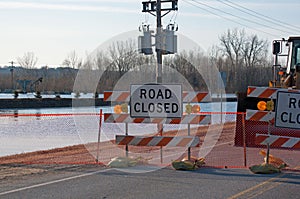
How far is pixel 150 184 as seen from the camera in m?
9.70

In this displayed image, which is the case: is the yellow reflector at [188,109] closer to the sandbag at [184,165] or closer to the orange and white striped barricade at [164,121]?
the orange and white striped barricade at [164,121]

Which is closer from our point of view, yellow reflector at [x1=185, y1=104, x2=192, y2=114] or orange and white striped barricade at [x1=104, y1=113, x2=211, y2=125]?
orange and white striped barricade at [x1=104, y1=113, x2=211, y2=125]

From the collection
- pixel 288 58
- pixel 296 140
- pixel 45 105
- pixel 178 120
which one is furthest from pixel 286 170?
pixel 45 105

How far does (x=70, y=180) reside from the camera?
10109mm

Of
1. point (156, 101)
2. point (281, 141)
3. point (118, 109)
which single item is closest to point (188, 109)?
point (156, 101)

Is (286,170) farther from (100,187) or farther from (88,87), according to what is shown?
(88,87)

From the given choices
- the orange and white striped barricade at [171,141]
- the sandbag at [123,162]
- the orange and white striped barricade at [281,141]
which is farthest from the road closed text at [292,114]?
the sandbag at [123,162]

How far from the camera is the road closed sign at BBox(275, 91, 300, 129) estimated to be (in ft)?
36.3

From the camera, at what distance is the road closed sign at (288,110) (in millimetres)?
11070

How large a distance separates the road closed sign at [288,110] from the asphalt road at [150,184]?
106 centimetres

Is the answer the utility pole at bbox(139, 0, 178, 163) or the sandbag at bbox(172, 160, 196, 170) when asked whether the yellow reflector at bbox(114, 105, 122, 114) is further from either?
the utility pole at bbox(139, 0, 178, 163)

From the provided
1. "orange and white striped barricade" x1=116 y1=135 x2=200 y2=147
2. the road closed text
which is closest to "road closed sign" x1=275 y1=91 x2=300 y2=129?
the road closed text

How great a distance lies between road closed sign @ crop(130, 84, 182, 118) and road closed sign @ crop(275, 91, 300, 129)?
2.19 meters

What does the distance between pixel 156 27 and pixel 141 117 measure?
1862cm
